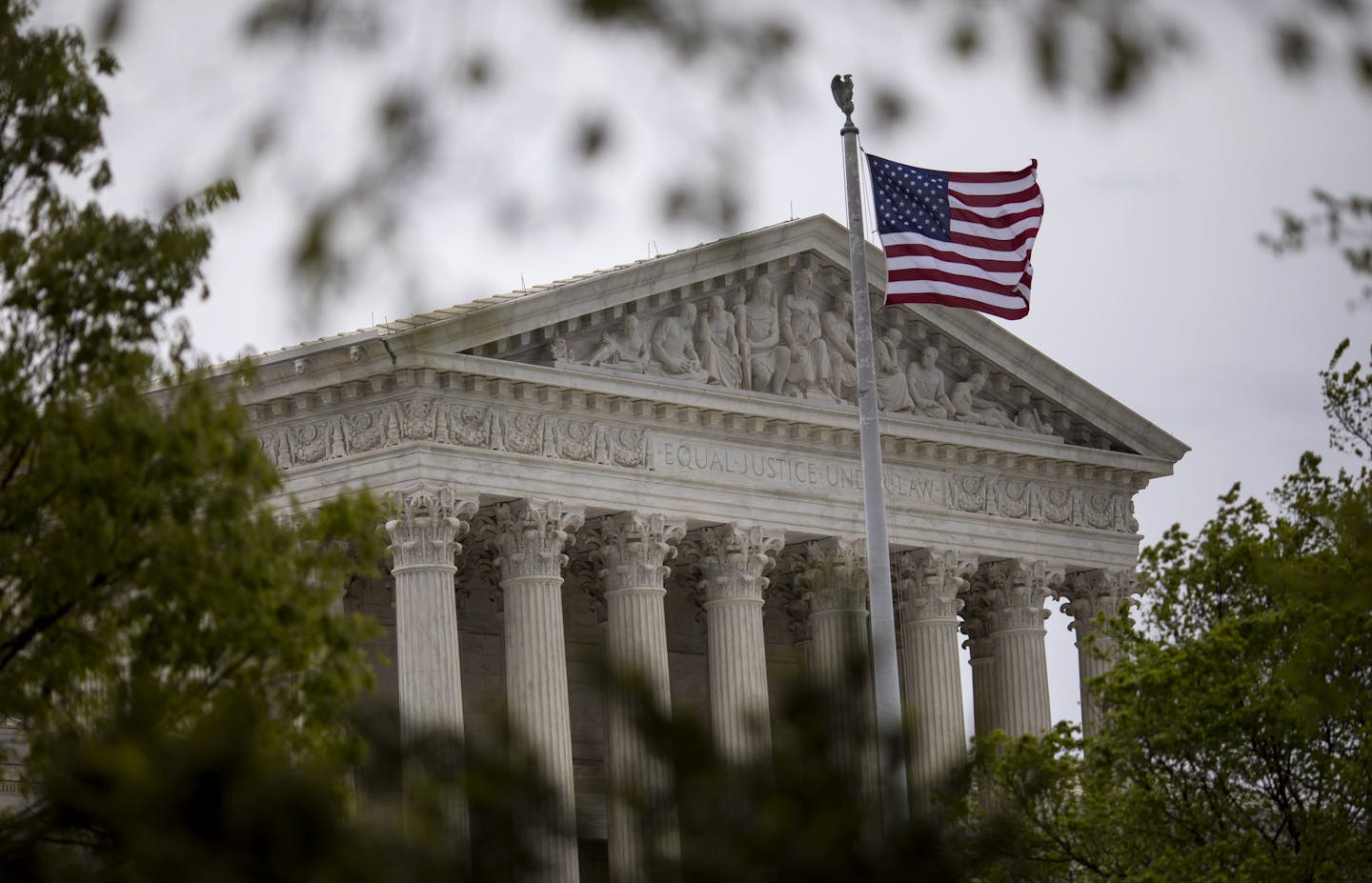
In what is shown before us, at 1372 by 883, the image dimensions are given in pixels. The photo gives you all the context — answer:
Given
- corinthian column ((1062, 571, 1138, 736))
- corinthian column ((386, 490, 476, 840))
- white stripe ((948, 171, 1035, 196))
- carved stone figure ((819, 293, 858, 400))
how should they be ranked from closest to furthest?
white stripe ((948, 171, 1035, 196)) → corinthian column ((386, 490, 476, 840)) → carved stone figure ((819, 293, 858, 400)) → corinthian column ((1062, 571, 1138, 736))

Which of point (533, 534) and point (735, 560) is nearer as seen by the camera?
point (533, 534)

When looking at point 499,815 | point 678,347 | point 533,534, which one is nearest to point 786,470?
point 678,347

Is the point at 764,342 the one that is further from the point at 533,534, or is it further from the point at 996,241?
the point at 996,241

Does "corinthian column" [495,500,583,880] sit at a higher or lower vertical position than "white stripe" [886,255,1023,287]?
lower

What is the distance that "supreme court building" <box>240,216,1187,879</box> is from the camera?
154ft

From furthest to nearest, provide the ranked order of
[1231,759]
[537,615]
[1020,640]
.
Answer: [1020,640]
[537,615]
[1231,759]

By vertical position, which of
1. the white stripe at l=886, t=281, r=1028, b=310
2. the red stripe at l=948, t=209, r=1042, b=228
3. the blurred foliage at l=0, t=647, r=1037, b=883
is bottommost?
the blurred foliage at l=0, t=647, r=1037, b=883

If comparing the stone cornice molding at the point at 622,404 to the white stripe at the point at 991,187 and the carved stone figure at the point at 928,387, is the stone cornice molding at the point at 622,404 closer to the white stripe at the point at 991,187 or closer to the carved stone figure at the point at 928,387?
the carved stone figure at the point at 928,387

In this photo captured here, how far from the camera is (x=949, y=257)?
43.4 m

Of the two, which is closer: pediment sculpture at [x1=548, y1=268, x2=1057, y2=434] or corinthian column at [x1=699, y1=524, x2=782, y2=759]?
pediment sculpture at [x1=548, y1=268, x2=1057, y2=434]

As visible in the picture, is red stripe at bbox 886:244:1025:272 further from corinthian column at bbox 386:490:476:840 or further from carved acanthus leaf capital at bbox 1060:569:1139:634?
carved acanthus leaf capital at bbox 1060:569:1139:634

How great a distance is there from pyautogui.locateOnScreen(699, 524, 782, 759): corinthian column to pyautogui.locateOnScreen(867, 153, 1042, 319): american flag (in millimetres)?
9324

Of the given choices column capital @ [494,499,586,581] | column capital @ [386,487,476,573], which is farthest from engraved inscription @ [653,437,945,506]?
column capital @ [386,487,476,573]

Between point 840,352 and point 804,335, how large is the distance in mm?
931
